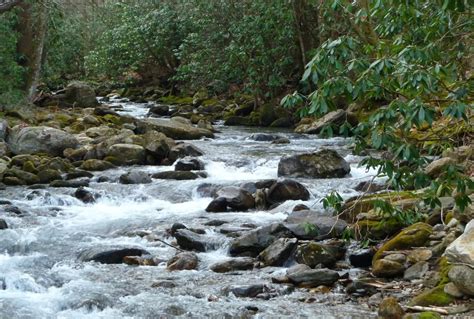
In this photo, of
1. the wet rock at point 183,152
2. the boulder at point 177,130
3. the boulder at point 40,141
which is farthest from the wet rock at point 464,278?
the boulder at point 177,130

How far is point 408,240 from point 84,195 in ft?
18.7

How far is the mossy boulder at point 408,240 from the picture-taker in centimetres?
669

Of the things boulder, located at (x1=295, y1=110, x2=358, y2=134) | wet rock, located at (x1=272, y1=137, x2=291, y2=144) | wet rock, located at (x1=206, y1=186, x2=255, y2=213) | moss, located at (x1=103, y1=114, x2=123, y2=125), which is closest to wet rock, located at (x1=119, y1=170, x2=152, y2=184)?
wet rock, located at (x1=206, y1=186, x2=255, y2=213)

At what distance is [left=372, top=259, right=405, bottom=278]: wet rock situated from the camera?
6.24 meters

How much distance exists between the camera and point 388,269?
6.27m

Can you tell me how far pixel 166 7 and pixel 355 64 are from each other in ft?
72.4

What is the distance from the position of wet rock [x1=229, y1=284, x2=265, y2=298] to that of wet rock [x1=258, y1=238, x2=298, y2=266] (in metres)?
0.77

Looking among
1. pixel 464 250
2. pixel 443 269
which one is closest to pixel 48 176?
pixel 443 269

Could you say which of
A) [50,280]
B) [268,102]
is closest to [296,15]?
[268,102]

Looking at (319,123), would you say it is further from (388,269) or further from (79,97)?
(388,269)

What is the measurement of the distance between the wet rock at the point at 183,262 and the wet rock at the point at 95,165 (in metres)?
5.95

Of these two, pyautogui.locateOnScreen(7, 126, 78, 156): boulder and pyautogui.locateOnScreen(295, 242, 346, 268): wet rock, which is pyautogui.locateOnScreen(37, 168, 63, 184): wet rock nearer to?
pyautogui.locateOnScreen(7, 126, 78, 156): boulder

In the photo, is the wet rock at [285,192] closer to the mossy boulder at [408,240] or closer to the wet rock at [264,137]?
the mossy boulder at [408,240]

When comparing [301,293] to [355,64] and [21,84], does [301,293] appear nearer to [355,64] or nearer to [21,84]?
[355,64]
